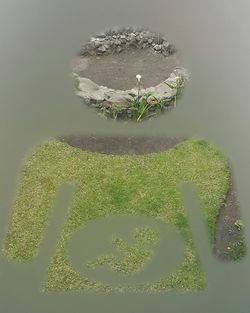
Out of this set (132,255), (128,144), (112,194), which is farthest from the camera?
(128,144)

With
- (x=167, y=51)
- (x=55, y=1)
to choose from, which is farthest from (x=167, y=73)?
(x=55, y=1)

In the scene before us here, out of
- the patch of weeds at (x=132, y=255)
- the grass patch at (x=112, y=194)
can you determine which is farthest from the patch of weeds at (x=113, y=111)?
the patch of weeds at (x=132, y=255)

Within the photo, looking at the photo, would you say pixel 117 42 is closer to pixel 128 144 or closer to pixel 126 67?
pixel 126 67

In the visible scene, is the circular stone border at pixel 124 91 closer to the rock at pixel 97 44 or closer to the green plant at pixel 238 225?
the rock at pixel 97 44

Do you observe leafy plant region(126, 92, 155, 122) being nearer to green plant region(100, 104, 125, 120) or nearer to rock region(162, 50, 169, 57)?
green plant region(100, 104, 125, 120)

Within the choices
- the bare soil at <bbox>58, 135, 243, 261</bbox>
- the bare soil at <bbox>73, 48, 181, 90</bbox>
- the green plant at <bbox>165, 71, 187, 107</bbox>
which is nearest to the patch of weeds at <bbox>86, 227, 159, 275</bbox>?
the bare soil at <bbox>58, 135, 243, 261</bbox>

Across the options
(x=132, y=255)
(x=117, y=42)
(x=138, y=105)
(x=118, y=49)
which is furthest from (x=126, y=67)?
(x=132, y=255)
